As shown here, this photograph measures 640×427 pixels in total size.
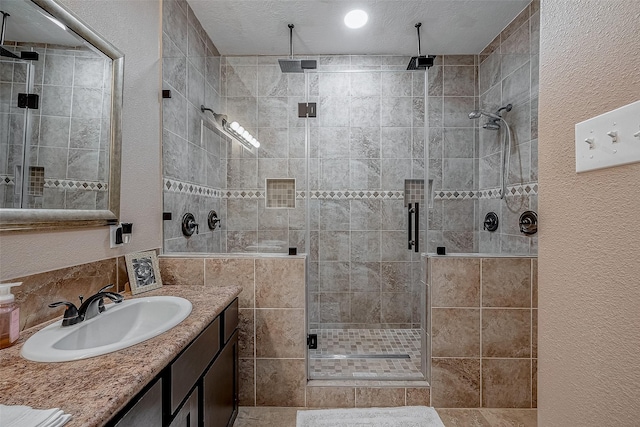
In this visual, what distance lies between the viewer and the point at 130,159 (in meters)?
1.56

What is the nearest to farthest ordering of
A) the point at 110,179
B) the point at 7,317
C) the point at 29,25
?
the point at 7,317
the point at 29,25
the point at 110,179

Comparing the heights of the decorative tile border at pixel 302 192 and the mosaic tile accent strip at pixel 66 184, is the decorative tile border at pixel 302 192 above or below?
above

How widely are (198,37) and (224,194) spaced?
131 cm

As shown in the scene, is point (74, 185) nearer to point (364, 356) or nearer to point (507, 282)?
point (364, 356)

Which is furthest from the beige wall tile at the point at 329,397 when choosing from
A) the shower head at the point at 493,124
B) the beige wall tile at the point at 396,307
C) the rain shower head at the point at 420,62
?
the rain shower head at the point at 420,62

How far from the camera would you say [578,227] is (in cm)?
70

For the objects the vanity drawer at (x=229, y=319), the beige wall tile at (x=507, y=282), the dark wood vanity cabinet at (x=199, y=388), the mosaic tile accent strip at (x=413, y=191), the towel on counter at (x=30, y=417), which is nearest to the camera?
the towel on counter at (x=30, y=417)

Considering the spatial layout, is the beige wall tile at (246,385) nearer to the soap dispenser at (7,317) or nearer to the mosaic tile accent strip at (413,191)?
the soap dispenser at (7,317)

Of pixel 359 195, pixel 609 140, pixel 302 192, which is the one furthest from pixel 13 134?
pixel 359 195

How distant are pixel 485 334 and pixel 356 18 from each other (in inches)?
95.4

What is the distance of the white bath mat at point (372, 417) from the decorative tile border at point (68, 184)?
5.44ft

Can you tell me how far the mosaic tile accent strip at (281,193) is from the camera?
6.45 ft

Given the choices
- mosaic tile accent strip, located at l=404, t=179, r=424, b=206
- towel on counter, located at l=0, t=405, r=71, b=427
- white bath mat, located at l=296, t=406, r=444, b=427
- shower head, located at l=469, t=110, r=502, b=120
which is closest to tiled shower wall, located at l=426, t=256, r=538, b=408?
white bath mat, located at l=296, t=406, r=444, b=427

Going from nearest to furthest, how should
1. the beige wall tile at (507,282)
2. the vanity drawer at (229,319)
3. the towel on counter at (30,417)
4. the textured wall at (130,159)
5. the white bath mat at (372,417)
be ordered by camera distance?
the towel on counter at (30,417), the textured wall at (130,159), the vanity drawer at (229,319), the white bath mat at (372,417), the beige wall tile at (507,282)
